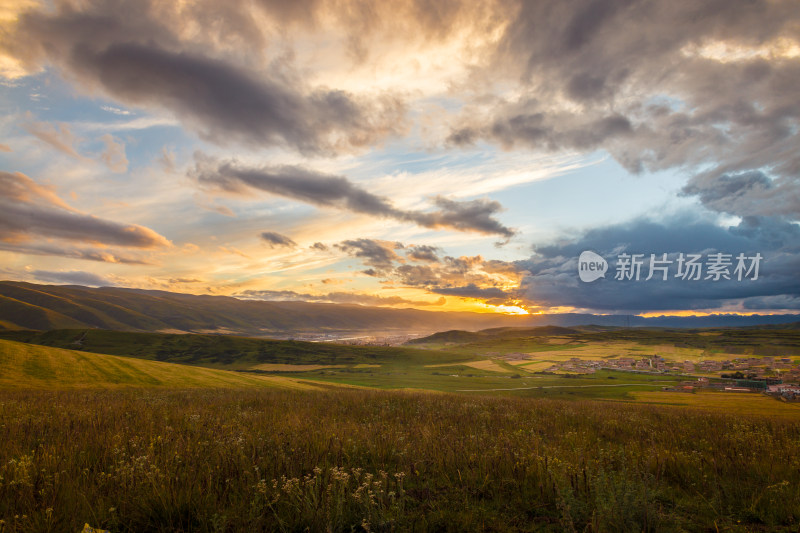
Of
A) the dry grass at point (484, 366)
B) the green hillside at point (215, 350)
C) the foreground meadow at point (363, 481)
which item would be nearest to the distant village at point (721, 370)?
the dry grass at point (484, 366)

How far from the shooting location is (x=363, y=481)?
5.51m

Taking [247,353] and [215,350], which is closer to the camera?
[247,353]

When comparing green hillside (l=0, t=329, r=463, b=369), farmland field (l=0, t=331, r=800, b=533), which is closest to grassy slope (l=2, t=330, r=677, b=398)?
green hillside (l=0, t=329, r=463, b=369)

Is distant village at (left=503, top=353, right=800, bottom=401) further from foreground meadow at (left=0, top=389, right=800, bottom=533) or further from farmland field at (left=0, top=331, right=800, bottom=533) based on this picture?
foreground meadow at (left=0, top=389, right=800, bottom=533)

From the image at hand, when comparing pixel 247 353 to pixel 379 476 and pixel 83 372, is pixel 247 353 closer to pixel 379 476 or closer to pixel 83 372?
pixel 83 372

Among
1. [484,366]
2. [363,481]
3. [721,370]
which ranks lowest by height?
[484,366]

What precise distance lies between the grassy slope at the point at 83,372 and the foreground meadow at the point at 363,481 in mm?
30918

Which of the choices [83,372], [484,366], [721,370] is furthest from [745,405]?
[484,366]

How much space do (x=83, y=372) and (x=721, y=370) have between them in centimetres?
15891

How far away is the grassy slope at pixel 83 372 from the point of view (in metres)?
33.6

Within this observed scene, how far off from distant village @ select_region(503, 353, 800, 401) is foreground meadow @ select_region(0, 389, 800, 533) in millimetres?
Result: 77652

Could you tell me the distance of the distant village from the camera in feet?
253

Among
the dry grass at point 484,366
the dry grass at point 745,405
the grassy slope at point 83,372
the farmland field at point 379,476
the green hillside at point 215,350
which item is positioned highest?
the farmland field at point 379,476

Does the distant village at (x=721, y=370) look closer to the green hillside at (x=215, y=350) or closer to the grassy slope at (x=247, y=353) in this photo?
the grassy slope at (x=247, y=353)
